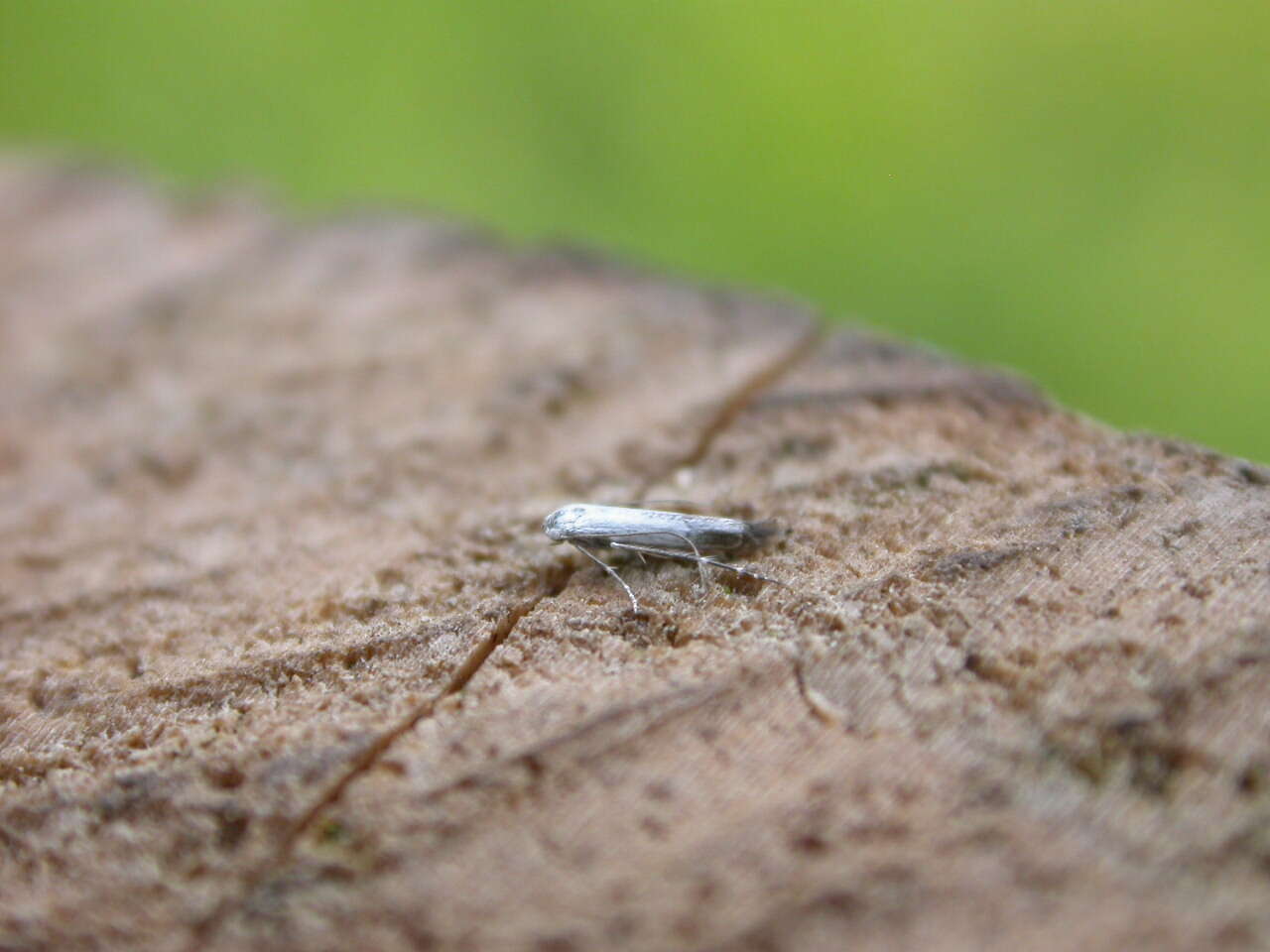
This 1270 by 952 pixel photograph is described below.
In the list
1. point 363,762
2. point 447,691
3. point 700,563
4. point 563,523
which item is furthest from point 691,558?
point 363,762

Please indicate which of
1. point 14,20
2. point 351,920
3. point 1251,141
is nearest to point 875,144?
point 1251,141

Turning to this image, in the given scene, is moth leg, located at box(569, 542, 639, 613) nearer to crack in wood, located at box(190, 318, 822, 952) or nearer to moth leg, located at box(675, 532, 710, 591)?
crack in wood, located at box(190, 318, 822, 952)

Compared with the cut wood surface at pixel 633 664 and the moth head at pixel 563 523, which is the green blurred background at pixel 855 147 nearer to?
the cut wood surface at pixel 633 664

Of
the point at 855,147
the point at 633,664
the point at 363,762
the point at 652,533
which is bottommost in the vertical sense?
the point at 363,762

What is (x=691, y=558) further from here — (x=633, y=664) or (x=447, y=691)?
(x=447, y=691)

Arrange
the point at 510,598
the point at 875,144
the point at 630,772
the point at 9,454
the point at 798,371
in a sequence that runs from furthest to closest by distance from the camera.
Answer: the point at 875,144, the point at 9,454, the point at 798,371, the point at 510,598, the point at 630,772

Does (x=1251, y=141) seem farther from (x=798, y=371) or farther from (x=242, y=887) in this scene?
(x=242, y=887)

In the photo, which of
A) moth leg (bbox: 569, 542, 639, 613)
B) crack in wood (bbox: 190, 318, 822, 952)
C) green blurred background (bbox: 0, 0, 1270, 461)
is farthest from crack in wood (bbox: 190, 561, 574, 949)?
green blurred background (bbox: 0, 0, 1270, 461)
